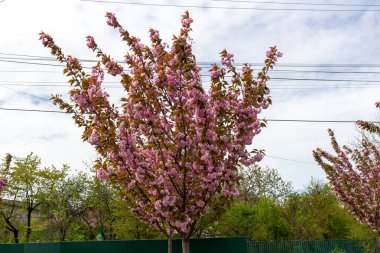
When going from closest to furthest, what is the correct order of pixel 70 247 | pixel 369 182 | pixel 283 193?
1. pixel 369 182
2. pixel 70 247
3. pixel 283 193

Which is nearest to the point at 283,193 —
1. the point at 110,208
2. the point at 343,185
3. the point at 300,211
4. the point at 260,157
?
the point at 300,211

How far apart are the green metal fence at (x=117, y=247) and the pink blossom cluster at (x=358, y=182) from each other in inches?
285

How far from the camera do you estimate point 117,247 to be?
66.2 feet

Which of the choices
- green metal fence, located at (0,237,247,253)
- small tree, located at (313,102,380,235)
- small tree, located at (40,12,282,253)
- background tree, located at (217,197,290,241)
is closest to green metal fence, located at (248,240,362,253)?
background tree, located at (217,197,290,241)

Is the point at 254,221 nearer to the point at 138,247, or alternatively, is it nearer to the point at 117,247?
the point at 138,247

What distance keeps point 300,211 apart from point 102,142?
2678 centimetres

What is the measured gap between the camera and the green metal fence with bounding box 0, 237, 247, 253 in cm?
1980

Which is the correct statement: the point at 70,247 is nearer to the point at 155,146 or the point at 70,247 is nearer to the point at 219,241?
the point at 219,241

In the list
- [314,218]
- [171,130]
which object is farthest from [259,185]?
[171,130]

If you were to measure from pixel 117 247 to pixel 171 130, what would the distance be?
12.9 m

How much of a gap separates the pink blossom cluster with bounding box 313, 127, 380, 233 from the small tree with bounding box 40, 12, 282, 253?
9.38 m

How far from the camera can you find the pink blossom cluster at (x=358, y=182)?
16719 millimetres

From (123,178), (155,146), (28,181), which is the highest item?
(28,181)

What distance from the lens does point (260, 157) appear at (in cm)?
905
